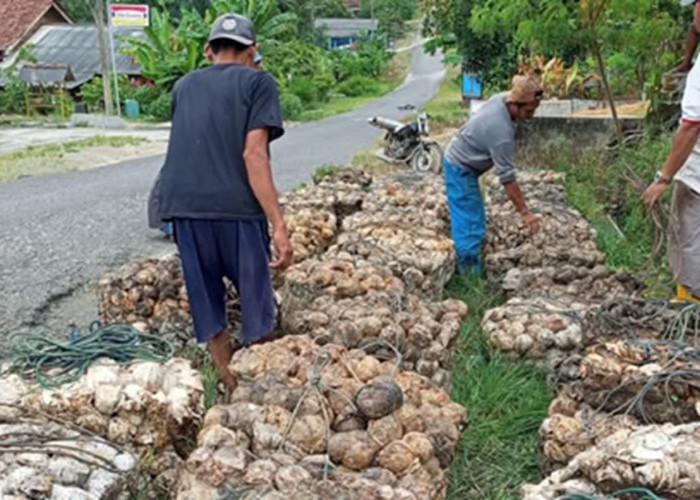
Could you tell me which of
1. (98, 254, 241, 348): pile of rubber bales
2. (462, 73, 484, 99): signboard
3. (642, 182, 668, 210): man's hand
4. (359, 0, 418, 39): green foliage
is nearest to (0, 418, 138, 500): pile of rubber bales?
(98, 254, 241, 348): pile of rubber bales

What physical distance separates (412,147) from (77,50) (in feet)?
87.8

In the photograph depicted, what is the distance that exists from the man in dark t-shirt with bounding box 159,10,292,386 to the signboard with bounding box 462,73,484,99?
69.9ft

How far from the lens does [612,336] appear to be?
3.91 m

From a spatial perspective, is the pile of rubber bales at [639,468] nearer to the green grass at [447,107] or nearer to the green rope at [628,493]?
the green rope at [628,493]

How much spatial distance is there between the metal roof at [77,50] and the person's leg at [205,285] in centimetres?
3067

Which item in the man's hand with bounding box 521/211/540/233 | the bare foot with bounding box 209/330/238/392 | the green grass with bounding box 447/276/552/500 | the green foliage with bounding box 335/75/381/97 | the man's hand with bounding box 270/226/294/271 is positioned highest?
the man's hand with bounding box 270/226/294/271

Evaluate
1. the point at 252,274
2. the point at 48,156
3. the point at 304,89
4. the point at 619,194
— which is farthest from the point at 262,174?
the point at 304,89

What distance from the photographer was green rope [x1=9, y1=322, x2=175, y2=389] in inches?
122

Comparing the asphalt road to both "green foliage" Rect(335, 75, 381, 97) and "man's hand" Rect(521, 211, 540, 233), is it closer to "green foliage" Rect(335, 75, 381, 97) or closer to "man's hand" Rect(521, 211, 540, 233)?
"man's hand" Rect(521, 211, 540, 233)

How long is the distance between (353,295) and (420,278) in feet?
2.31

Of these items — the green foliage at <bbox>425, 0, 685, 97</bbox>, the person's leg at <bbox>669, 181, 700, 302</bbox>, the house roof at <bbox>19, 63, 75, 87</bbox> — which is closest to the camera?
the person's leg at <bbox>669, 181, 700, 302</bbox>

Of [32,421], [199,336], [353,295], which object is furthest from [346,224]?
[32,421]

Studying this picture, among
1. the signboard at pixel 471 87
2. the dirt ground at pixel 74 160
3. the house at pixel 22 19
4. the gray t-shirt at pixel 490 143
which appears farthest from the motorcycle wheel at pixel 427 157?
the house at pixel 22 19

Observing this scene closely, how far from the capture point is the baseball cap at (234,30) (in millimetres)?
3639
